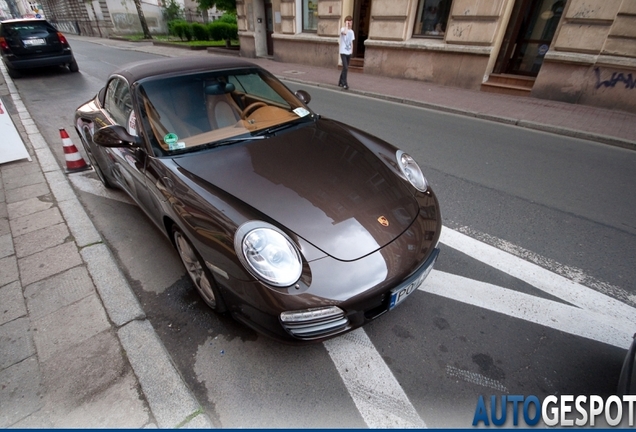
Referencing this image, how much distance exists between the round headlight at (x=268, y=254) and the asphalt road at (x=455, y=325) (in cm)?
66

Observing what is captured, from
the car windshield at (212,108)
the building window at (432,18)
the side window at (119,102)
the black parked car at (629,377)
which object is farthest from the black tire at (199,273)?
the building window at (432,18)

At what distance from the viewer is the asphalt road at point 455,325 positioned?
1.71 m

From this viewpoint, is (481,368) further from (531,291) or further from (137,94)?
(137,94)

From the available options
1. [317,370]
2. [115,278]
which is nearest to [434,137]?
[317,370]

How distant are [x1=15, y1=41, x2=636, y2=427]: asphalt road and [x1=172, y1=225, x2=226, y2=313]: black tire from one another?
0.14 m

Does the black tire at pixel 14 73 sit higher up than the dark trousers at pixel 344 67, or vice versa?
the dark trousers at pixel 344 67

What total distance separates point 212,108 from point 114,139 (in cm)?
78

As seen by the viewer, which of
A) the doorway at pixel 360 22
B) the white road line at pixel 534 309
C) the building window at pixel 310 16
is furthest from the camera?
the building window at pixel 310 16

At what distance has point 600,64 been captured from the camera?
7184 millimetres

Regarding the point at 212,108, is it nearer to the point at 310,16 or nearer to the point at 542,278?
the point at 542,278

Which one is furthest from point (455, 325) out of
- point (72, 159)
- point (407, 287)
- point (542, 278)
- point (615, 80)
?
point (615, 80)

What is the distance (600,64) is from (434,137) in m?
5.23

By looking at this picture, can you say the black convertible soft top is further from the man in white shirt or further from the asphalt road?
the man in white shirt

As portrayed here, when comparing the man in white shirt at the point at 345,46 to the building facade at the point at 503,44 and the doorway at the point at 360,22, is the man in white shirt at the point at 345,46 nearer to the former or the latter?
the building facade at the point at 503,44
